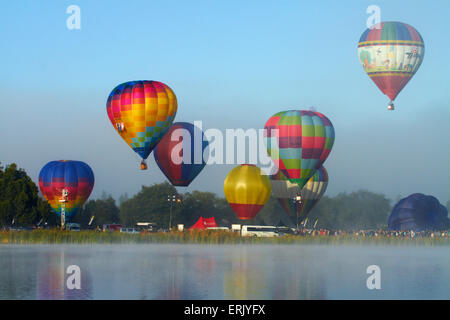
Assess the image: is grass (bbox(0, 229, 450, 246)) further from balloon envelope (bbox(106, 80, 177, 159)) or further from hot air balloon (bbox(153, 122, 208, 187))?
hot air balloon (bbox(153, 122, 208, 187))

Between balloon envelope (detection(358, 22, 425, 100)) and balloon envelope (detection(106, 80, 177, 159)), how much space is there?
1656 centimetres

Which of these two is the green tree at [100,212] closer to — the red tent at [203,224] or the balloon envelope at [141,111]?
the red tent at [203,224]

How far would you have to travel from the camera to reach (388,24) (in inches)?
2657

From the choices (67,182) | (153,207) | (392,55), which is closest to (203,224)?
(67,182)

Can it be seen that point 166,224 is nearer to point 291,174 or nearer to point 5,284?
point 291,174

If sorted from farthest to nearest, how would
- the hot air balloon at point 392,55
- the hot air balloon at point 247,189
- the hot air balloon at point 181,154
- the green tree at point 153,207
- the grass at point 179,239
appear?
1. the green tree at point 153,207
2. the hot air balloon at point 247,189
3. the hot air balloon at point 181,154
4. the hot air balloon at point 392,55
5. the grass at point 179,239

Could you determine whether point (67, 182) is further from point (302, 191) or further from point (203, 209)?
point (203, 209)

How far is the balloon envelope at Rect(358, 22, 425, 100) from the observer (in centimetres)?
6694

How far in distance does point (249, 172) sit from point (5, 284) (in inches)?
1953

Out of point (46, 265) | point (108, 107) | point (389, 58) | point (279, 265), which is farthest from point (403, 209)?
point (46, 265)

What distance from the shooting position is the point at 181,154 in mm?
78250

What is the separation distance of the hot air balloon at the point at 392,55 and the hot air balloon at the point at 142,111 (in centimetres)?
1660

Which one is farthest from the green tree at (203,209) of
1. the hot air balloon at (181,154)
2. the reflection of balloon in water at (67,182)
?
the hot air balloon at (181,154)

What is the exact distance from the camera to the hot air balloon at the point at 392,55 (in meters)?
66.9
